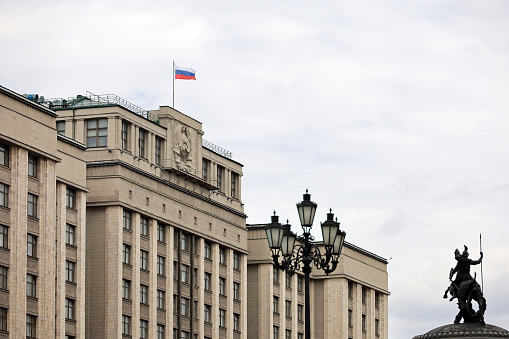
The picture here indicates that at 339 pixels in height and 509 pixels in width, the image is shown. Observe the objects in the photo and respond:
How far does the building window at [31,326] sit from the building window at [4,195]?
7.90 metres

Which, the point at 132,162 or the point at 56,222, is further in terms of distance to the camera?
the point at 132,162

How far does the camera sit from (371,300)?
145 meters

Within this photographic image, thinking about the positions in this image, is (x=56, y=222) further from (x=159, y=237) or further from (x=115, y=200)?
(x=159, y=237)

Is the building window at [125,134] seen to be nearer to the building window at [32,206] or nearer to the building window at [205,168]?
the building window at [205,168]

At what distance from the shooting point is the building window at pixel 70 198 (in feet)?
315

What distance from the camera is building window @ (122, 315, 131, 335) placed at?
10114 centimetres

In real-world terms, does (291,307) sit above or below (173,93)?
below

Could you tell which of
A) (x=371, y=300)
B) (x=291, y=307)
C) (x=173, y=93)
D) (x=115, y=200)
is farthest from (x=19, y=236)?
(x=371, y=300)

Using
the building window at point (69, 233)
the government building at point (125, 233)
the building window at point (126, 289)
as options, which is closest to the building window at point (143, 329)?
the government building at point (125, 233)

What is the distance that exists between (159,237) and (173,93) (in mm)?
13412

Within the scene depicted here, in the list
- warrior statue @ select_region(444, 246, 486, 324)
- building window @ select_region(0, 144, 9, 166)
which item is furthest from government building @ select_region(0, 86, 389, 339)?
warrior statue @ select_region(444, 246, 486, 324)

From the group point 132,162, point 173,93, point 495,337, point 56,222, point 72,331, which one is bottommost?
point 495,337

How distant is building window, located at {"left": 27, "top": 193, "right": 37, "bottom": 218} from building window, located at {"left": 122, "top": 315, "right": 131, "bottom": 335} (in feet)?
48.9

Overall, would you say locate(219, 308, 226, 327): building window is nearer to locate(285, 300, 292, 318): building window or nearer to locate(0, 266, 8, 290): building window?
locate(285, 300, 292, 318): building window
